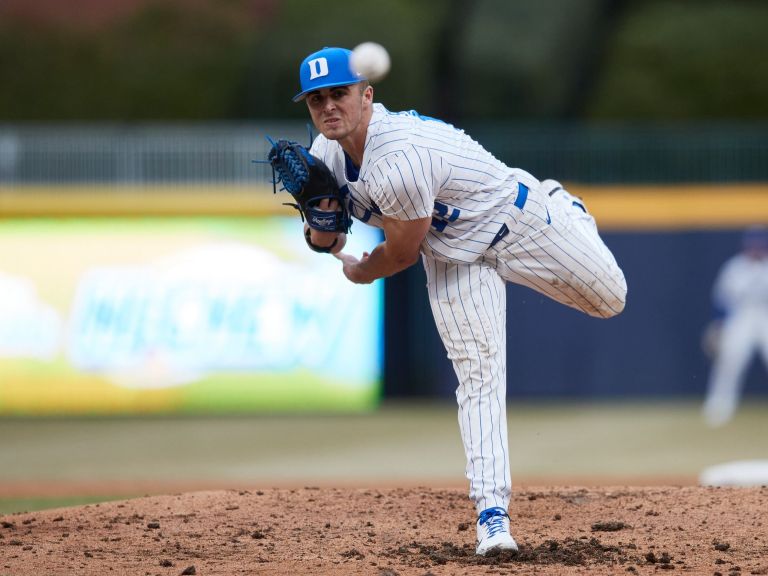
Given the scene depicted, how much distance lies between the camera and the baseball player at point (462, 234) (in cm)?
458

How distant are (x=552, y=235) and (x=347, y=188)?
0.82 m

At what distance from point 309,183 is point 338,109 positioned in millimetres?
392

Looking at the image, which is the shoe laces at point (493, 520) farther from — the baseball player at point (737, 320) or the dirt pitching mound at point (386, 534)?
the baseball player at point (737, 320)

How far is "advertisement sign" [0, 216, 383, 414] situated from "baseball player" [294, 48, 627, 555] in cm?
795

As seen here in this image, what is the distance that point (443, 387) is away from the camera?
14031 millimetres

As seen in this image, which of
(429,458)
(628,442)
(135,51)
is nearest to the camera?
(429,458)

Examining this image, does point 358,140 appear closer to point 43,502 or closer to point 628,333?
point 43,502

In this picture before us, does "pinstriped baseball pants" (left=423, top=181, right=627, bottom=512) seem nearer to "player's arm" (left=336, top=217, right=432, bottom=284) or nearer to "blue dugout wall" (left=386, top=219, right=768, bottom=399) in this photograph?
"player's arm" (left=336, top=217, right=432, bottom=284)

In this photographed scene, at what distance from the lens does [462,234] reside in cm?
489

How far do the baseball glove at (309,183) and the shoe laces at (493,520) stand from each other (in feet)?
3.97

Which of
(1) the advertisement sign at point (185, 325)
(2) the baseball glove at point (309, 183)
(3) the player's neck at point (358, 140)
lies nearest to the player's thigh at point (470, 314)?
(2) the baseball glove at point (309, 183)

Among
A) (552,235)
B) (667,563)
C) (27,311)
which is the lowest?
(667,563)

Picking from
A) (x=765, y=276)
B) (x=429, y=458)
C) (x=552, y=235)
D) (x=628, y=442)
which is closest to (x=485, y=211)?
(x=552, y=235)

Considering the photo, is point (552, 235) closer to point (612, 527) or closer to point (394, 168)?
point (394, 168)
